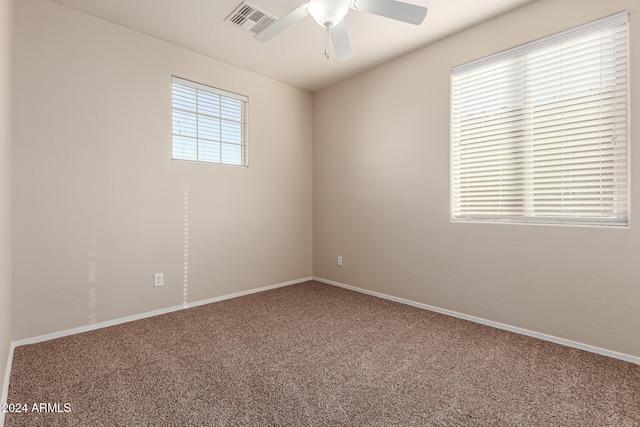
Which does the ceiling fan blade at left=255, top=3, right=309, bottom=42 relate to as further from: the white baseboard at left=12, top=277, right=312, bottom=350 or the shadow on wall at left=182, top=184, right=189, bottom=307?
the white baseboard at left=12, top=277, right=312, bottom=350

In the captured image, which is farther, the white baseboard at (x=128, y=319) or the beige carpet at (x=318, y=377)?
the white baseboard at (x=128, y=319)

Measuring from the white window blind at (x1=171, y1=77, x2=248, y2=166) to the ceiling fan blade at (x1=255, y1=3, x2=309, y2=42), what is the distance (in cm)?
140

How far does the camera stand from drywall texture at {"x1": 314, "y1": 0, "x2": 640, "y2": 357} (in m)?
2.17

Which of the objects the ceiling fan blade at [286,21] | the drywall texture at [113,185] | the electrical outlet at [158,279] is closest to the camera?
the ceiling fan blade at [286,21]

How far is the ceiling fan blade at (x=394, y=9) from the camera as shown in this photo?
5.78 feet

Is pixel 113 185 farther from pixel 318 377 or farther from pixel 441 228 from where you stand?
pixel 441 228

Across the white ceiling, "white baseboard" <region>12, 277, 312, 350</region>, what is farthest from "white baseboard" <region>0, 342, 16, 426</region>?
the white ceiling

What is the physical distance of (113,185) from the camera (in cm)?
275

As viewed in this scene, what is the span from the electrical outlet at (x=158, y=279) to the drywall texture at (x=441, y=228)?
198 cm

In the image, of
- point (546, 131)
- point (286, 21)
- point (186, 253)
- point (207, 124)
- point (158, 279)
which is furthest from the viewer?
point (207, 124)

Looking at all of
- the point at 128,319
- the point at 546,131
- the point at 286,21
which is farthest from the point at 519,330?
the point at 128,319

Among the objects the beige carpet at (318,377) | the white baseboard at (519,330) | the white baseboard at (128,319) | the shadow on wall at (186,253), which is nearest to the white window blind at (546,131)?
the white baseboard at (519,330)

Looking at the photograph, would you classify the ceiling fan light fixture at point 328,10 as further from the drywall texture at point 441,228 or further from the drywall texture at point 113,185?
the drywall texture at point 113,185

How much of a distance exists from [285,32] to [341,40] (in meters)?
1.01
